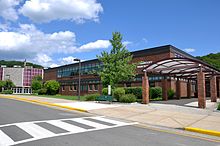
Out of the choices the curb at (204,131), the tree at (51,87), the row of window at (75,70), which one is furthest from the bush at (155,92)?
the tree at (51,87)

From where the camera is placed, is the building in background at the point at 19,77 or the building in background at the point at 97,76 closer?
the building in background at the point at 97,76

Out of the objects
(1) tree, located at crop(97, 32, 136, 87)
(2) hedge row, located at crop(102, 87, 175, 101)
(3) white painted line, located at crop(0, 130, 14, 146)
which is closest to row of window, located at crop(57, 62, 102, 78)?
(2) hedge row, located at crop(102, 87, 175, 101)

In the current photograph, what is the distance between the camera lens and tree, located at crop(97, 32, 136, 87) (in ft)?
79.0

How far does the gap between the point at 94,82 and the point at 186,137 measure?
130 ft

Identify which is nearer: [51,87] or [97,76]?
[97,76]

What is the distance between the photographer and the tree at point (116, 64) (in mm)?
24094

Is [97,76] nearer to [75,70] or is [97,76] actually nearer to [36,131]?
[75,70]

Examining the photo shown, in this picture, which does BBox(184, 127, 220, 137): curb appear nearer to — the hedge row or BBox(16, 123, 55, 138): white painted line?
BBox(16, 123, 55, 138): white painted line

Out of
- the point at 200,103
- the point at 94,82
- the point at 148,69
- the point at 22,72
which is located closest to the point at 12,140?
the point at 200,103

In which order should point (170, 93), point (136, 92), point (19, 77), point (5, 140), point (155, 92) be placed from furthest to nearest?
1. point (19, 77)
2. point (170, 93)
3. point (155, 92)
4. point (136, 92)
5. point (5, 140)

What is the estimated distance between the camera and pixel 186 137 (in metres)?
8.47

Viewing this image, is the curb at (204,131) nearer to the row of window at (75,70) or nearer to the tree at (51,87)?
the row of window at (75,70)

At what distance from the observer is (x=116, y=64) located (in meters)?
24.3

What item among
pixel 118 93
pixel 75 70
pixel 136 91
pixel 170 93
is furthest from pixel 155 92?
pixel 75 70
